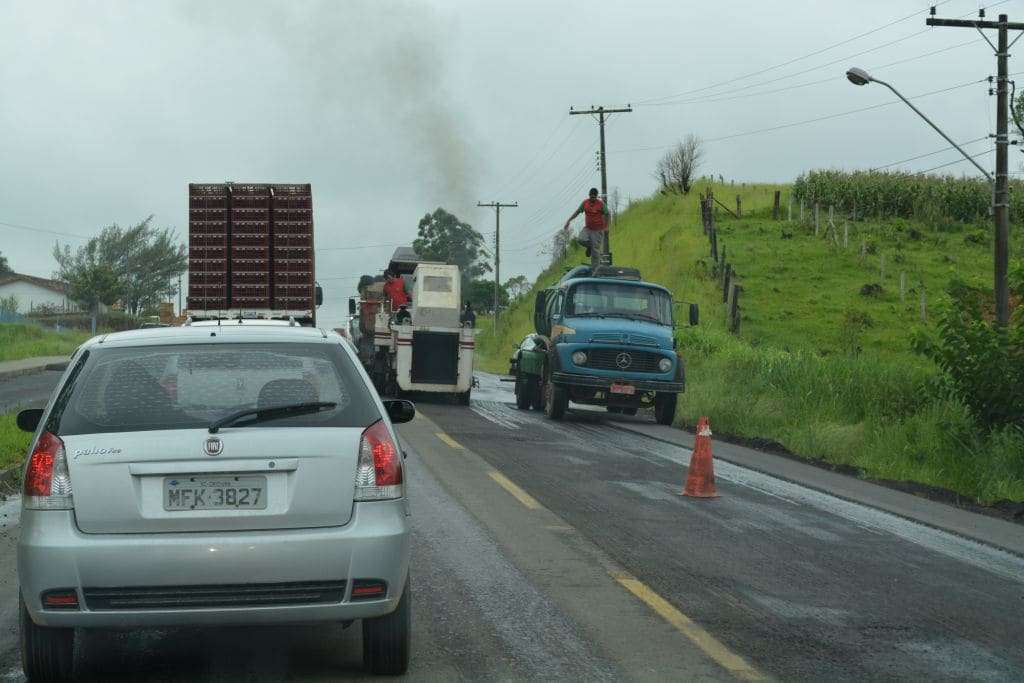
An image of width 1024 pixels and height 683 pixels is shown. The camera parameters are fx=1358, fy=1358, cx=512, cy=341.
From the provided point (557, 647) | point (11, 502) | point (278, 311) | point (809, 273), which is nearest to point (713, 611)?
point (557, 647)

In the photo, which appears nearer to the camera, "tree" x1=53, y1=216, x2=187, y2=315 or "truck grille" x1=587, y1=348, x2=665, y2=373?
"truck grille" x1=587, y1=348, x2=665, y2=373

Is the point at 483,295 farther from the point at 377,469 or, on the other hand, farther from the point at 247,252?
the point at 377,469

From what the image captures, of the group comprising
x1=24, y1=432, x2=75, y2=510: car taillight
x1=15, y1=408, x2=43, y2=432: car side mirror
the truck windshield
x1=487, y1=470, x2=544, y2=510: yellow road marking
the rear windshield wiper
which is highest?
the truck windshield

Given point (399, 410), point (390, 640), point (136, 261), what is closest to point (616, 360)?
point (399, 410)

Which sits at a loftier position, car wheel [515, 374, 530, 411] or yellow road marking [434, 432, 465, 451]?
car wheel [515, 374, 530, 411]

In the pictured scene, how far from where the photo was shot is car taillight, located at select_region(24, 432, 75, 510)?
5.53 metres

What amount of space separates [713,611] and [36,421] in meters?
3.83

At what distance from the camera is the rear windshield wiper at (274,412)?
5.70 meters

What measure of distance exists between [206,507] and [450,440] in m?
12.5

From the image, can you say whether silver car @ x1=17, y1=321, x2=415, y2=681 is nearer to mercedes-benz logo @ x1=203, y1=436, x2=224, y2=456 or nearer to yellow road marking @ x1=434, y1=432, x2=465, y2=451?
mercedes-benz logo @ x1=203, y1=436, x2=224, y2=456

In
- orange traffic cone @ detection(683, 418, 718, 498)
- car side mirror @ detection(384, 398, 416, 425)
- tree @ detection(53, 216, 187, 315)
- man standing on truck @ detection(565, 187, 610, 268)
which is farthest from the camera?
tree @ detection(53, 216, 187, 315)

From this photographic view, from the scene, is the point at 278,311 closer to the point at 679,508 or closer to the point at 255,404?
the point at 679,508

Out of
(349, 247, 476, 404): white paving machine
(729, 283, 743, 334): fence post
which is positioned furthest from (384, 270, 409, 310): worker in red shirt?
(729, 283, 743, 334): fence post

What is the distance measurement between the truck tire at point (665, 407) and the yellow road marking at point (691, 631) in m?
14.8
